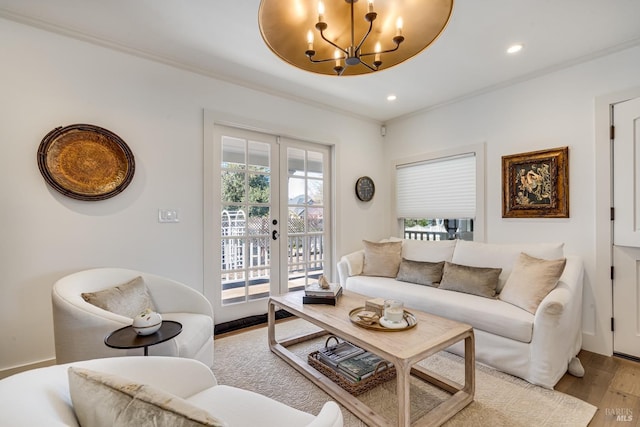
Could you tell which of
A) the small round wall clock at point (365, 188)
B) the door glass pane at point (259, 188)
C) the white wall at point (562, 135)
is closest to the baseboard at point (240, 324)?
the door glass pane at point (259, 188)

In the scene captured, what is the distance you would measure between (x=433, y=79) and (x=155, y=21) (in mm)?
2582

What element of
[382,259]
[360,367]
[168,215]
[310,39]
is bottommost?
[360,367]

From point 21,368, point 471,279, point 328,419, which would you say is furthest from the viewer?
point 471,279

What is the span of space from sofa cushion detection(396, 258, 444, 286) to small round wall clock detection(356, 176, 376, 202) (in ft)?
4.12

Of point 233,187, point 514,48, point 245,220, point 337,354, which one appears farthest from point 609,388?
point 233,187

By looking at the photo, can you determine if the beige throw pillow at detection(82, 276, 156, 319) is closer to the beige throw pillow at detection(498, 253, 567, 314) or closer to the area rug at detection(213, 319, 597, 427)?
the area rug at detection(213, 319, 597, 427)

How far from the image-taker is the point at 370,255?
140 inches

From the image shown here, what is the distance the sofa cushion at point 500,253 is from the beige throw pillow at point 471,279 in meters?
0.12

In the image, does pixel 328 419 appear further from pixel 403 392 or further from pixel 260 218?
pixel 260 218

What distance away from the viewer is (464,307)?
2391 millimetres

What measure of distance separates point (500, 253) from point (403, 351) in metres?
1.87

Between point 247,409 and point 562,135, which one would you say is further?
point 562,135

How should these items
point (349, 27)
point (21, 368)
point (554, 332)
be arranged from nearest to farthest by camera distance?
point (349, 27) → point (554, 332) → point (21, 368)

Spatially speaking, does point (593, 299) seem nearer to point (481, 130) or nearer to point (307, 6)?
point (481, 130)
